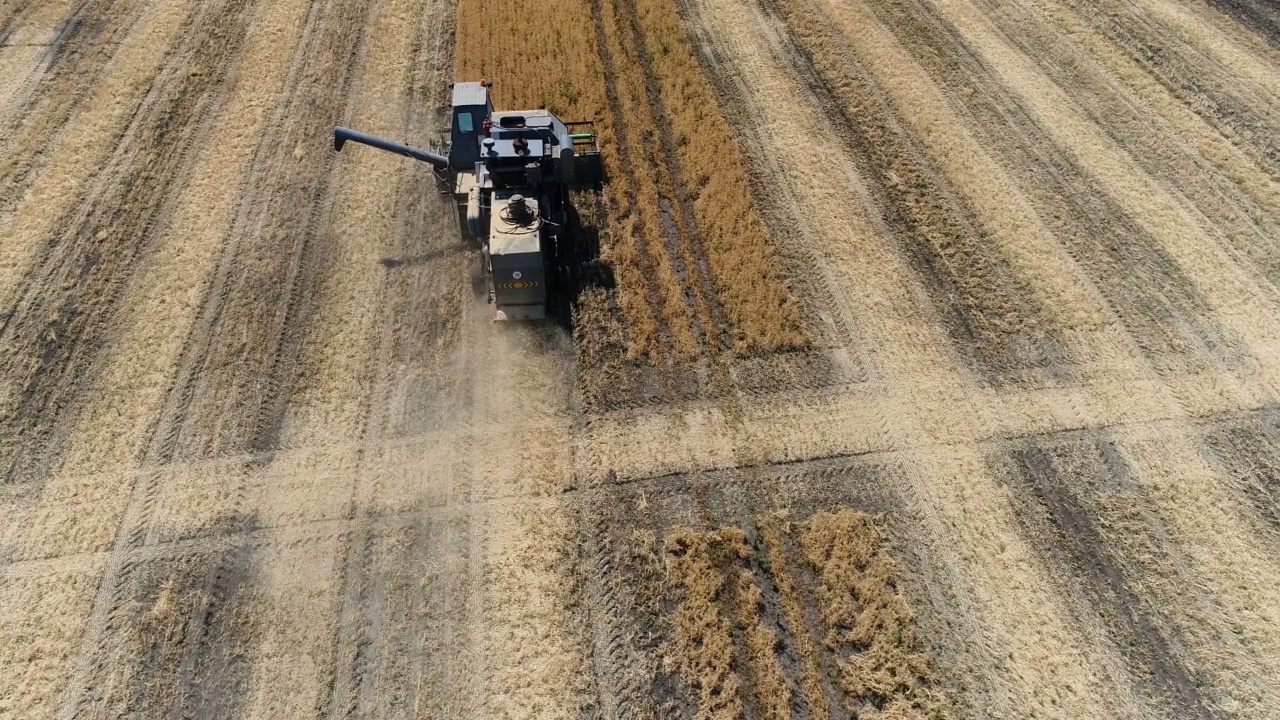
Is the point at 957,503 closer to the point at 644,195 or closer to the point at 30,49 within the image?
the point at 644,195

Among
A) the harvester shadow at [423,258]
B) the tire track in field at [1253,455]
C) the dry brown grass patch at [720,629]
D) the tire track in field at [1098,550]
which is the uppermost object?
the harvester shadow at [423,258]

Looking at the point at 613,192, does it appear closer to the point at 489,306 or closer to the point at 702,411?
the point at 489,306

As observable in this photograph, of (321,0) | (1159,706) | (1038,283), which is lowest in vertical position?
(1159,706)

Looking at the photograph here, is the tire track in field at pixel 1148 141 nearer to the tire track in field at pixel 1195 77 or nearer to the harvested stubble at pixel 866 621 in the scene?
the tire track in field at pixel 1195 77

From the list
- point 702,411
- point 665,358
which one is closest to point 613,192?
point 665,358

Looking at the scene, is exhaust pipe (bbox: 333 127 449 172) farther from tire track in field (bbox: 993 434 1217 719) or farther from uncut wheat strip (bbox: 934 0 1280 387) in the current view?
uncut wheat strip (bbox: 934 0 1280 387)

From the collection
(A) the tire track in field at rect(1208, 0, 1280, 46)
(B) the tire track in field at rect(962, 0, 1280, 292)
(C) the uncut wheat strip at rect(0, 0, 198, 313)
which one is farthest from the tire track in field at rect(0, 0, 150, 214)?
(A) the tire track in field at rect(1208, 0, 1280, 46)

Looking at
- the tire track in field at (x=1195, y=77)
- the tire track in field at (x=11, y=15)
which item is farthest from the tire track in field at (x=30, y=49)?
the tire track in field at (x=1195, y=77)
